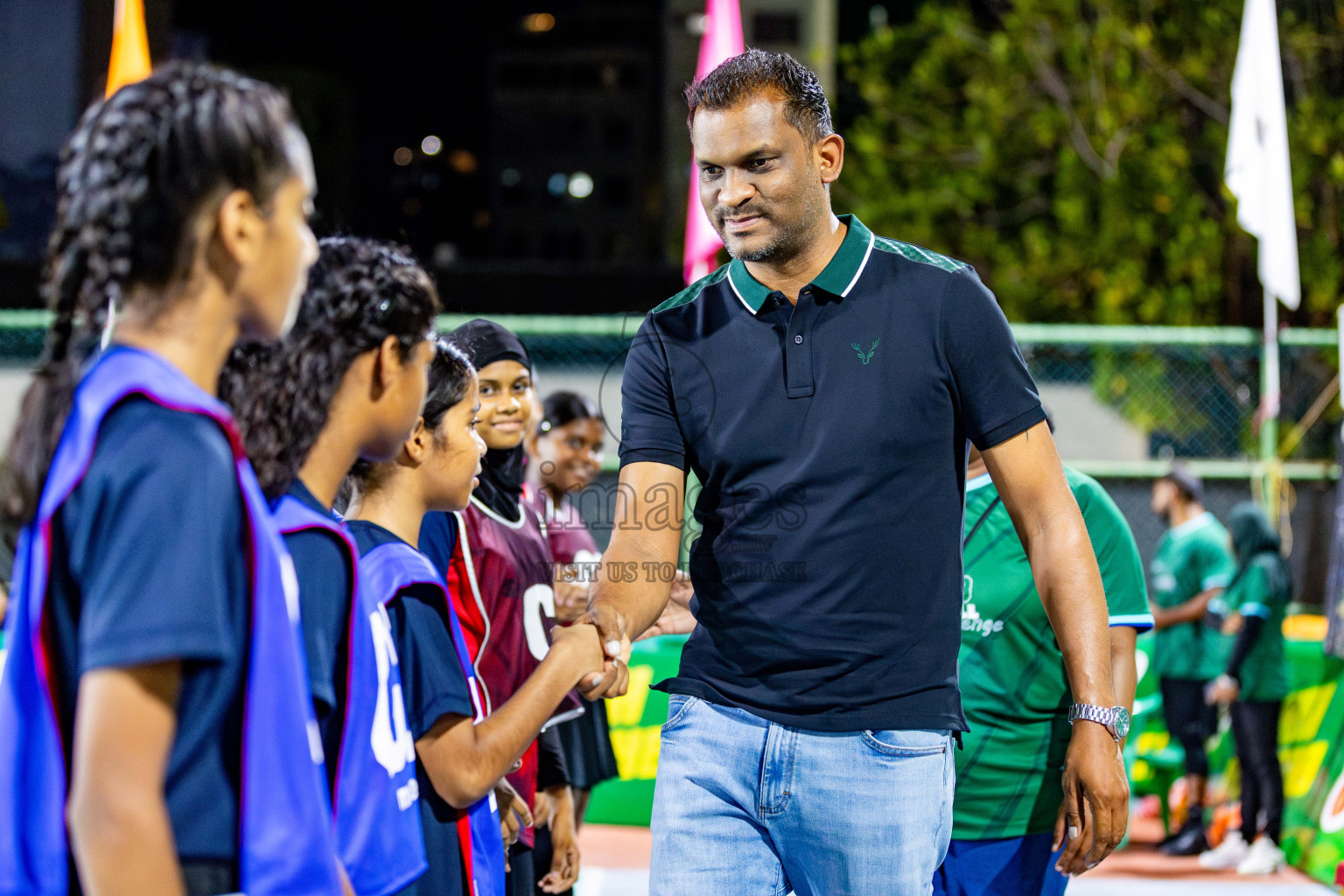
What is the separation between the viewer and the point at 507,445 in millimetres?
3715

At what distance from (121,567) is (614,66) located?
317ft

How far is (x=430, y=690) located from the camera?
2.04 m

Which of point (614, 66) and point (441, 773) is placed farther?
point (614, 66)

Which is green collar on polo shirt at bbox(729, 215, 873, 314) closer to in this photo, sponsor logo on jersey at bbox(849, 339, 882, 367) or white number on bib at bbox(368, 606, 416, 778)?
sponsor logo on jersey at bbox(849, 339, 882, 367)

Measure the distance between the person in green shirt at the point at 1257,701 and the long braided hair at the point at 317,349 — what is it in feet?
20.6

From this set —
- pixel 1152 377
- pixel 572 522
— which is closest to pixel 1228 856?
pixel 1152 377

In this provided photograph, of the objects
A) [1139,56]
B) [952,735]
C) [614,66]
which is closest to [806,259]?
[952,735]

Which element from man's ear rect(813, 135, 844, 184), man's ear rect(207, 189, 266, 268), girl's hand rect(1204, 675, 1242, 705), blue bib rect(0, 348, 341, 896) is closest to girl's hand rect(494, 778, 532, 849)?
blue bib rect(0, 348, 341, 896)

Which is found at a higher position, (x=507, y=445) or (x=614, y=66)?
(x=614, y=66)

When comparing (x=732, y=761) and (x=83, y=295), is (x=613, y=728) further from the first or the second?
(x=83, y=295)

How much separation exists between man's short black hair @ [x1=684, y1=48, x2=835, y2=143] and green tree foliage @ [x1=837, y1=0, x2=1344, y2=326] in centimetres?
990

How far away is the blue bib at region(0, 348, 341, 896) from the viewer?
4.27 feet

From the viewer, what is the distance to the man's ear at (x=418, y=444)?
2279 millimetres

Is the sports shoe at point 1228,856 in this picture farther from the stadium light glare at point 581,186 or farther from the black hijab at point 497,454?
the stadium light glare at point 581,186
